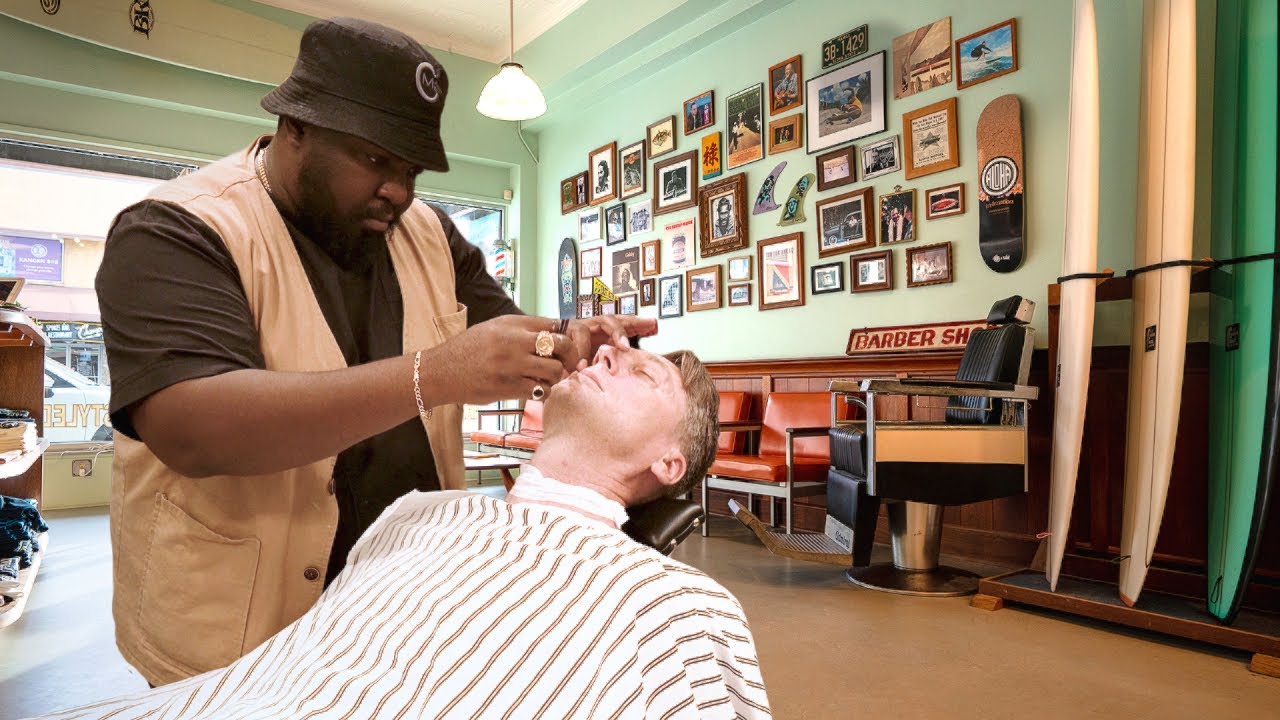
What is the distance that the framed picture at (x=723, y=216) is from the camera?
5.62 meters

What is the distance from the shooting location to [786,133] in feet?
17.3

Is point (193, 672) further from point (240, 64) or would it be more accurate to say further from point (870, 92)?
point (240, 64)

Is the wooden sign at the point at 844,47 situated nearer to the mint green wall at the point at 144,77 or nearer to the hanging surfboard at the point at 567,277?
the hanging surfboard at the point at 567,277

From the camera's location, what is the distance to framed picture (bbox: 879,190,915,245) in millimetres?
4547

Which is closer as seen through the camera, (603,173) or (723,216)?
(723,216)

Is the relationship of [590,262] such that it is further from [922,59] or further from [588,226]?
[922,59]

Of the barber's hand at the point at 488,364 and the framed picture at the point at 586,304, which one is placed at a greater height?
the framed picture at the point at 586,304

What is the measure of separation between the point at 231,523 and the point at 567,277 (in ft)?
21.0

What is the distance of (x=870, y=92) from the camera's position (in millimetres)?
4742

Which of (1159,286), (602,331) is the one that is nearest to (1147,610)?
(1159,286)

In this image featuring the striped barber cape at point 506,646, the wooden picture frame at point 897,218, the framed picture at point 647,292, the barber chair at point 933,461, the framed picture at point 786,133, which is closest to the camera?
the striped barber cape at point 506,646

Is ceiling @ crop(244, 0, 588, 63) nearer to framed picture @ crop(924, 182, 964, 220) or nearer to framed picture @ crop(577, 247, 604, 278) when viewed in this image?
framed picture @ crop(577, 247, 604, 278)

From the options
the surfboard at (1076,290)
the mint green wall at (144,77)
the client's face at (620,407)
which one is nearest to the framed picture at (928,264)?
the surfboard at (1076,290)

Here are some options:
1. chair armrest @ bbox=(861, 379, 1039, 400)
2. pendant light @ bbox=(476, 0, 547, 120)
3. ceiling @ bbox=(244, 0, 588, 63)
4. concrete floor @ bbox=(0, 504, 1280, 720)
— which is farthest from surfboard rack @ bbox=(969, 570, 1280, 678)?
ceiling @ bbox=(244, 0, 588, 63)
